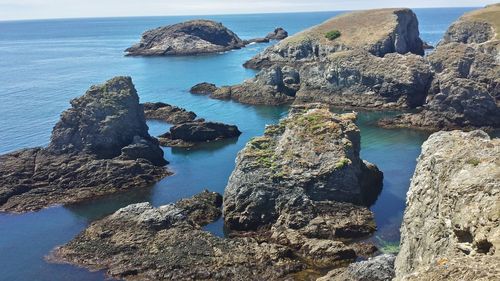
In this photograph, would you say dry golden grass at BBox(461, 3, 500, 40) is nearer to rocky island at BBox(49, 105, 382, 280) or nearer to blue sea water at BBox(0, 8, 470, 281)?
blue sea water at BBox(0, 8, 470, 281)

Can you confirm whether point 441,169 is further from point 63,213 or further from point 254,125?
point 254,125

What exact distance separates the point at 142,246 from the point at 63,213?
633 inches

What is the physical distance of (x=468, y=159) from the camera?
26328 mm

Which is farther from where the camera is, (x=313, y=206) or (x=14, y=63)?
(x=14, y=63)

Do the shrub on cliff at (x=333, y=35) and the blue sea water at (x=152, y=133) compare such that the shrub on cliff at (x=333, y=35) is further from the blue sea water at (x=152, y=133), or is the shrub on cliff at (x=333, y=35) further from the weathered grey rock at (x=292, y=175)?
the weathered grey rock at (x=292, y=175)

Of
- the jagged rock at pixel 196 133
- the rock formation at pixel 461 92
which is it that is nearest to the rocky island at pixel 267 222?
the jagged rock at pixel 196 133

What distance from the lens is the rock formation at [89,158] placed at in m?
62.2

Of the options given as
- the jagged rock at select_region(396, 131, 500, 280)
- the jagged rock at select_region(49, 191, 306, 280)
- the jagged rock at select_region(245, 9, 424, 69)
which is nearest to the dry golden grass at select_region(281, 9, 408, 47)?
the jagged rock at select_region(245, 9, 424, 69)

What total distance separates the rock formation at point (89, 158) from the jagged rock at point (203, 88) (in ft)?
155

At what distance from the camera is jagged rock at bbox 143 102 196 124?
311ft

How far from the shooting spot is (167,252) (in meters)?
43.8

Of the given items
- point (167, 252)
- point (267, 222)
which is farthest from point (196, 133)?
point (167, 252)

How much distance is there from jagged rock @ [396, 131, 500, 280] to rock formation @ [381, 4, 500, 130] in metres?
51.0

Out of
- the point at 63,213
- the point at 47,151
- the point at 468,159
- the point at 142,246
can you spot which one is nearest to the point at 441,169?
the point at 468,159
